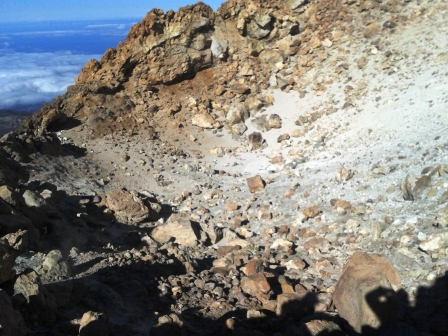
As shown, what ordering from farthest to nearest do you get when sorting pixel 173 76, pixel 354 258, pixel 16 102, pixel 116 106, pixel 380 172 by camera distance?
A: pixel 16 102 → pixel 173 76 → pixel 116 106 → pixel 380 172 → pixel 354 258

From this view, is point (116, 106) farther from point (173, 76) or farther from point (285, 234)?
point (285, 234)

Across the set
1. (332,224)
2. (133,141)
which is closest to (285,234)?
(332,224)

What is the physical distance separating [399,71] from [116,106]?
742cm

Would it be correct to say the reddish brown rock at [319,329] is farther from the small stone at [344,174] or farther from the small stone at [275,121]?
the small stone at [275,121]

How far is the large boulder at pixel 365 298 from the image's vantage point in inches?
148

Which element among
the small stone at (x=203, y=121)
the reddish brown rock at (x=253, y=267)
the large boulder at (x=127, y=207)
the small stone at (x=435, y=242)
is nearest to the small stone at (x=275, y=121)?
the small stone at (x=203, y=121)

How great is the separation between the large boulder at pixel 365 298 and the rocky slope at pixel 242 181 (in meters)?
0.01

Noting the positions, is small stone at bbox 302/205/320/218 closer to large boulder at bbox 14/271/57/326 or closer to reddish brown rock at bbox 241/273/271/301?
reddish brown rock at bbox 241/273/271/301

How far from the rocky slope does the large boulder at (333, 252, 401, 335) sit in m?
0.01

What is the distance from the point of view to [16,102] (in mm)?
53812

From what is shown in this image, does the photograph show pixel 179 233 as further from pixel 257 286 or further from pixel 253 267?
pixel 257 286

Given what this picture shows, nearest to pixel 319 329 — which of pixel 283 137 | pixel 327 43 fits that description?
pixel 283 137

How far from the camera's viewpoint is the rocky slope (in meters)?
4.07

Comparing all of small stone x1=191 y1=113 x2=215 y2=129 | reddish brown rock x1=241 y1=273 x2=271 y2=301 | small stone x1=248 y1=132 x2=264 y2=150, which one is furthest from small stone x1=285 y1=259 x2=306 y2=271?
small stone x1=191 y1=113 x2=215 y2=129
